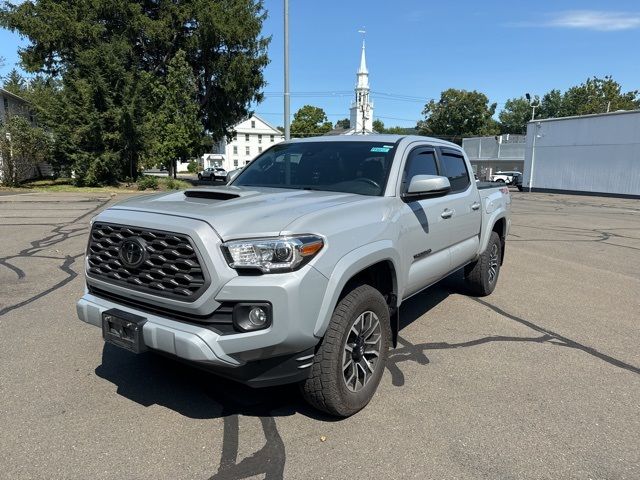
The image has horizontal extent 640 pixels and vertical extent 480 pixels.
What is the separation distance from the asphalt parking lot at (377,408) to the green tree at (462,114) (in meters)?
83.3

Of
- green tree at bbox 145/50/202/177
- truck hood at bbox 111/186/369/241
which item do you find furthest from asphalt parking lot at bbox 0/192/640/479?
green tree at bbox 145/50/202/177

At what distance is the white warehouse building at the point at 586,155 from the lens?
103 ft

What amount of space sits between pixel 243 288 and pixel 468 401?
192cm

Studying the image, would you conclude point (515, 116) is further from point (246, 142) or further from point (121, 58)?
point (121, 58)

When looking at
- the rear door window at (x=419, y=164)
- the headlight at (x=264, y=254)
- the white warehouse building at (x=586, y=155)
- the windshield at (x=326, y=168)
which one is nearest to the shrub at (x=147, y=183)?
the windshield at (x=326, y=168)

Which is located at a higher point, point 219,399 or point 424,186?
point 424,186

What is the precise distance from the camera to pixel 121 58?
2548 cm

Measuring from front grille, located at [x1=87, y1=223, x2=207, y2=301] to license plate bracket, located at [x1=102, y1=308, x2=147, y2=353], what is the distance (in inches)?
7.0

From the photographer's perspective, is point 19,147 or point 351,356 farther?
point 19,147

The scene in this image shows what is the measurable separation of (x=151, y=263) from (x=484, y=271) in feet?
14.0

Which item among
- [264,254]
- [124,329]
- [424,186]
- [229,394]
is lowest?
[229,394]

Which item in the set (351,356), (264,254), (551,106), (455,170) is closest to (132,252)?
(264,254)

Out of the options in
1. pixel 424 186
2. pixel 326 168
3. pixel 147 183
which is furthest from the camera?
pixel 147 183

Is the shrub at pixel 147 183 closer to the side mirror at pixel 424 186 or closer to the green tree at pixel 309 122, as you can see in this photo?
the side mirror at pixel 424 186
